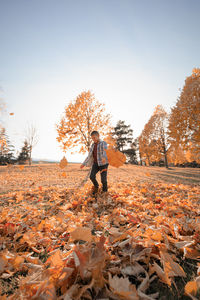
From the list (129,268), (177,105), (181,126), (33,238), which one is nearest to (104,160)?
(33,238)

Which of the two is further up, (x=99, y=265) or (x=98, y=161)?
(x=98, y=161)

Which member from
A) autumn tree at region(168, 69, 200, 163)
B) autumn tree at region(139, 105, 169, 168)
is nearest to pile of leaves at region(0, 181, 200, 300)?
autumn tree at region(168, 69, 200, 163)

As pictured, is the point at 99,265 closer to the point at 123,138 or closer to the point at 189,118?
the point at 189,118

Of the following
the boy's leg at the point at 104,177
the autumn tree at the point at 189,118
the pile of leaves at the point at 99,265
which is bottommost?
the pile of leaves at the point at 99,265

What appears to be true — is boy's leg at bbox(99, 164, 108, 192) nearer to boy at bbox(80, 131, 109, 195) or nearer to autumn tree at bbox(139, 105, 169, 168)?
boy at bbox(80, 131, 109, 195)

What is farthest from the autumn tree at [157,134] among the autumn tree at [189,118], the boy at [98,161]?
the boy at [98,161]

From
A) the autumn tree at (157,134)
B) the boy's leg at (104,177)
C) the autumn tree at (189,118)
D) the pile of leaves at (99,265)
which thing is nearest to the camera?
the pile of leaves at (99,265)

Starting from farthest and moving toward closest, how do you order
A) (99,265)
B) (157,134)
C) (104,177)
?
1. (157,134)
2. (104,177)
3. (99,265)

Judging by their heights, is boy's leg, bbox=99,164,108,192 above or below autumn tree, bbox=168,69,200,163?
below

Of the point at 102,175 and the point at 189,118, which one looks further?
the point at 189,118

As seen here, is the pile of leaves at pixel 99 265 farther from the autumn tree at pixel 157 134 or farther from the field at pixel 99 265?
the autumn tree at pixel 157 134

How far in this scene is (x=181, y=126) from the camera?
998cm

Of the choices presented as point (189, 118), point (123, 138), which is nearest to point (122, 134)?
point (123, 138)

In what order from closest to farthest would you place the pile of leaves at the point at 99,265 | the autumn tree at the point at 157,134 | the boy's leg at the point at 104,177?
the pile of leaves at the point at 99,265 → the boy's leg at the point at 104,177 → the autumn tree at the point at 157,134
